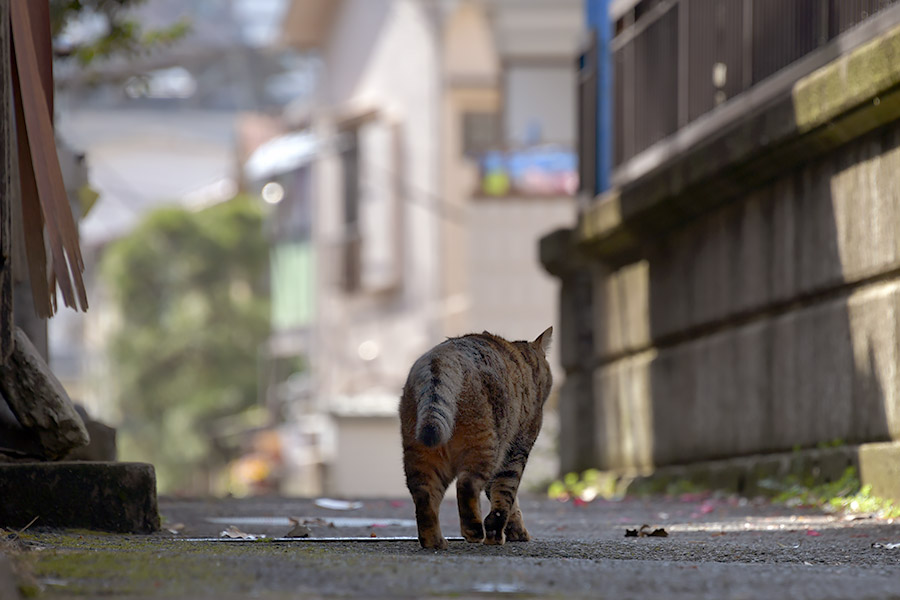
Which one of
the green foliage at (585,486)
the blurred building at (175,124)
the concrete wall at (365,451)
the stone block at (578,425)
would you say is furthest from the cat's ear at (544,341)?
the blurred building at (175,124)

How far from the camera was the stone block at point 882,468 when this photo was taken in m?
6.60

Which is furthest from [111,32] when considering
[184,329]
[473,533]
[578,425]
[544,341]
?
[184,329]

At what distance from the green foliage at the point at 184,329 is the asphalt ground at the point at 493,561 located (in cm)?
2343

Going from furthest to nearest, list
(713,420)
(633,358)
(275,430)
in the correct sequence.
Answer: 1. (275,430)
2. (633,358)
3. (713,420)

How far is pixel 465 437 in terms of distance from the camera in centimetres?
491

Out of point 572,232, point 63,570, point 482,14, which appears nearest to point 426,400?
point 63,570

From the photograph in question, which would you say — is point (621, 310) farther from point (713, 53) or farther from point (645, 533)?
point (645, 533)

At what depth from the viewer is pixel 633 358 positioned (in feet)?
34.9

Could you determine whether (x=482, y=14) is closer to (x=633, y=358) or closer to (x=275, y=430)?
(x=275, y=430)

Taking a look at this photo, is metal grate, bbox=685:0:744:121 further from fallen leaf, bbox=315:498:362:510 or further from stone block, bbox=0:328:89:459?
stone block, bbox=0:328:89:459

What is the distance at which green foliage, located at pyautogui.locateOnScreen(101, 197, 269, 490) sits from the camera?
30.3m

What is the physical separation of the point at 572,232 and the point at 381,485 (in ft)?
34.4

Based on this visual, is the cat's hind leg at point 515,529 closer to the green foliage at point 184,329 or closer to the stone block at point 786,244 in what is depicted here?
the stone block at point 786,244

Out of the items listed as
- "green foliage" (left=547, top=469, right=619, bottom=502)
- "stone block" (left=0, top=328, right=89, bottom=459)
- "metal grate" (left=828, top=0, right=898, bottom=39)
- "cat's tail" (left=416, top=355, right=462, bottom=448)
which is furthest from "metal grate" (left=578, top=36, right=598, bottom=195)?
"cat's tail" (left=416, top=355, right=462, bottom=448)
